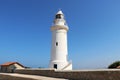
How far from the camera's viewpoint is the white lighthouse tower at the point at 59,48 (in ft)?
69.9

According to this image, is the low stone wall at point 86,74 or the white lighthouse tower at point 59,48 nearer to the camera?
the low stone wall at point 86,74

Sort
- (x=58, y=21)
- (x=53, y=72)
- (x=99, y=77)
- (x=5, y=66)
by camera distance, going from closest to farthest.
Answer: (x=99, y=77)
(x=53, y=72)
(x=58, y=21)
(x=5, y=66)

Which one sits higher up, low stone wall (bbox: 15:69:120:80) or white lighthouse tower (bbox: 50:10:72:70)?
white lighthouse tower (bbox: 50:10:72:70)

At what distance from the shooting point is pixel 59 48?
21484 millimetres

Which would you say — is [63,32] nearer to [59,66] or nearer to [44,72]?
[59,66]

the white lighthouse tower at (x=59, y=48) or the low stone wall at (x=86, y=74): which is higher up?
the white lighthouse tower at (x=59, y=48)

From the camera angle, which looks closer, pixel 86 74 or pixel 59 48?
pixel 86 74

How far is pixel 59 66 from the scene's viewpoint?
2123 centimetres

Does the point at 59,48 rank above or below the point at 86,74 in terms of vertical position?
above

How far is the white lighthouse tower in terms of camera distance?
69.9ft

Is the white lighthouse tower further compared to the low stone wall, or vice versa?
the white lighthouse tower

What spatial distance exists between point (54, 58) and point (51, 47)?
155 centimetres

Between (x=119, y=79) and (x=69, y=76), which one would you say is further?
(x=69, y=76)

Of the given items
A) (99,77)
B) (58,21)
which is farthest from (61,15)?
(99,77)
